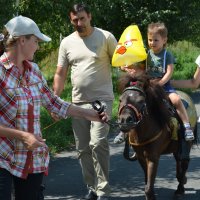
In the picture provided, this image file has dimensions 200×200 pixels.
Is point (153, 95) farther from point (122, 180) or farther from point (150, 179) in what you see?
point (122, 180)

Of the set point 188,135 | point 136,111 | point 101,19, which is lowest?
point 188,135

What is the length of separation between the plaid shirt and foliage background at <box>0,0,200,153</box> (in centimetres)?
→ 464

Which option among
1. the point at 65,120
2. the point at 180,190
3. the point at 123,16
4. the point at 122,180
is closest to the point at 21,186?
the point at 180,190

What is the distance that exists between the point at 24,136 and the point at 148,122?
8.27ft

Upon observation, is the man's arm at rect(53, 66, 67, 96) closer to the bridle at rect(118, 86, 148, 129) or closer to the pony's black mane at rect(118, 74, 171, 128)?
the pony's black mane at rect(118, 74, 171, 128)

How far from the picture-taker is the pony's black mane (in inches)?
217

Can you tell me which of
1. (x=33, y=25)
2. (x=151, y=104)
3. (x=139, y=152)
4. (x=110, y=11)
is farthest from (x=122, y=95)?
(x=110, y=11)

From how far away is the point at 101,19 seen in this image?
672 inches

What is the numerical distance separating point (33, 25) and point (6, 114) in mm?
607

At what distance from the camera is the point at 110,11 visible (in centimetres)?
1633

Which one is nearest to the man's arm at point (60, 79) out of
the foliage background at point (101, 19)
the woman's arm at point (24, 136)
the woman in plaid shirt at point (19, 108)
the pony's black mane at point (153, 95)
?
the pony's black mane at point (153, 95)

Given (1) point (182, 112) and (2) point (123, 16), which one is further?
(2) point (123, 16)

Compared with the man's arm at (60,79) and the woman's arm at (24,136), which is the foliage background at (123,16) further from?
the woman's arm at (24,136)

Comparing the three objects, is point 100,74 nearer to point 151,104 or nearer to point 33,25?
point 151,104
